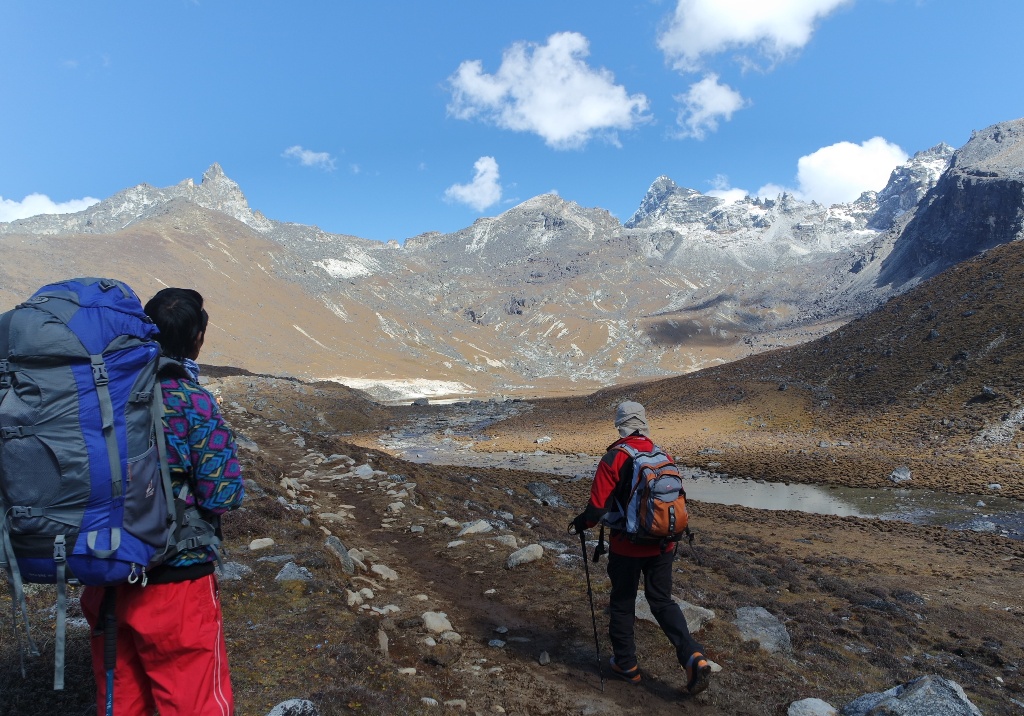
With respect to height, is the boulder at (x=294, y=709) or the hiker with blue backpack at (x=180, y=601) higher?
the hiker with blue backpack at (x=180, y=601)

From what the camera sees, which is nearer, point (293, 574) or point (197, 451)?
point (197, 451)

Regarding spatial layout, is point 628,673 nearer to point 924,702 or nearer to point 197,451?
point 924,702

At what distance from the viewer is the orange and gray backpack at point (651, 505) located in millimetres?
5402

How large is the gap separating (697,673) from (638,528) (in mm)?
1675

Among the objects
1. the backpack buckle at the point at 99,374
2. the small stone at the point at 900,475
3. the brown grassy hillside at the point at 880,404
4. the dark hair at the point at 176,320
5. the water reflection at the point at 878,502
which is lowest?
the water reflection at the point at 878,502

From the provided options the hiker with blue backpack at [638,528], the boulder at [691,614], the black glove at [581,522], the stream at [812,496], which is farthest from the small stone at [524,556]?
the stream at [812,496]

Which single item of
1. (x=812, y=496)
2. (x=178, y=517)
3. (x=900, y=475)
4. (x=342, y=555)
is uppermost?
(x=178, y=517)

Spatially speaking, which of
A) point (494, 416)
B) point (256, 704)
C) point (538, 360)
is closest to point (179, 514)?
point (256, 704)

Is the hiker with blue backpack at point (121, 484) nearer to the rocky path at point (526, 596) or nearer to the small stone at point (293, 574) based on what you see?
the rocky path at point (526, 596)

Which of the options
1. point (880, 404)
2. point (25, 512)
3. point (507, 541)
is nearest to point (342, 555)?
point (507, 541)

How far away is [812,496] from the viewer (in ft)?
83.6

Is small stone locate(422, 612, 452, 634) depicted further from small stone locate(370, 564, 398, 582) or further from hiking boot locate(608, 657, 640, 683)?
hiking boot locate(608, 657, 640, 683)

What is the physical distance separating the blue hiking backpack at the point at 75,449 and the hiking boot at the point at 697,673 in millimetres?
5072

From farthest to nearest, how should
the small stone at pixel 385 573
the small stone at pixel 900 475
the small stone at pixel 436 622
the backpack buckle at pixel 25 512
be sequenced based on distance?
the small stone at pixel 900 475 → the small stone at pixel 385 573 → the small stone at pixel 436 622 → the backpack buckle at pixel 25 512
